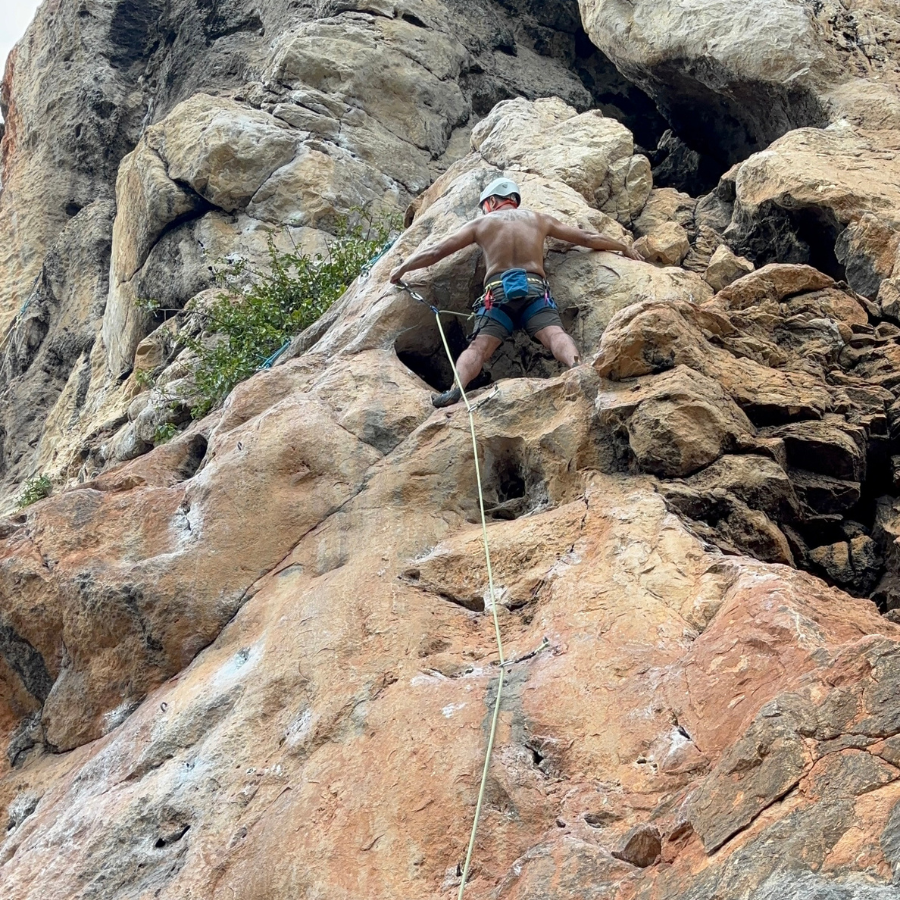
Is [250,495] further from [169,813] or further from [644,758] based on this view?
[644,758]

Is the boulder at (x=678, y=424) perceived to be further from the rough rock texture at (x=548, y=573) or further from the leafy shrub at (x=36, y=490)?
the leafy shrub at (x=36, y=490)

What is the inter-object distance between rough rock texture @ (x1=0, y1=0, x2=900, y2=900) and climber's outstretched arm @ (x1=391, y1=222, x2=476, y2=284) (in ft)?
0.73

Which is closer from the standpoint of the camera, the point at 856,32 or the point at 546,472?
the point at 546,472

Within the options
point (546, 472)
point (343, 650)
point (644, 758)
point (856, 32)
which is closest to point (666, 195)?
point (856, 32)

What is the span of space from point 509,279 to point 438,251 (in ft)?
2.52

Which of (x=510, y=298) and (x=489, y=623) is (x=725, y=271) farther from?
(x=489, y=623)

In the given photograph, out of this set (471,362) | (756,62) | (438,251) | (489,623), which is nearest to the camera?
(489,623)

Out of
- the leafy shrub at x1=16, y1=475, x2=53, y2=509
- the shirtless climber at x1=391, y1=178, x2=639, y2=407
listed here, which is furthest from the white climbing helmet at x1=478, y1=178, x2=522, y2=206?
the leafy shrub at x1=16, y1=475, x2=53, y2=509

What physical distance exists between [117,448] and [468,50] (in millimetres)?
8960

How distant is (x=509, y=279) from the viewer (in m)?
7.88

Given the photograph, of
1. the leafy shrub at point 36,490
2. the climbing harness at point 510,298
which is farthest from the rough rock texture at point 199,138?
the climbing harness at point 510,298

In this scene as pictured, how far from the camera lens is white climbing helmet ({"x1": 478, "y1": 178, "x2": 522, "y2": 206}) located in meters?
8.81

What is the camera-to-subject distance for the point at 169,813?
5.09 metres

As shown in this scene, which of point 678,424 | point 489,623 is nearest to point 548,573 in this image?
point 489,623
